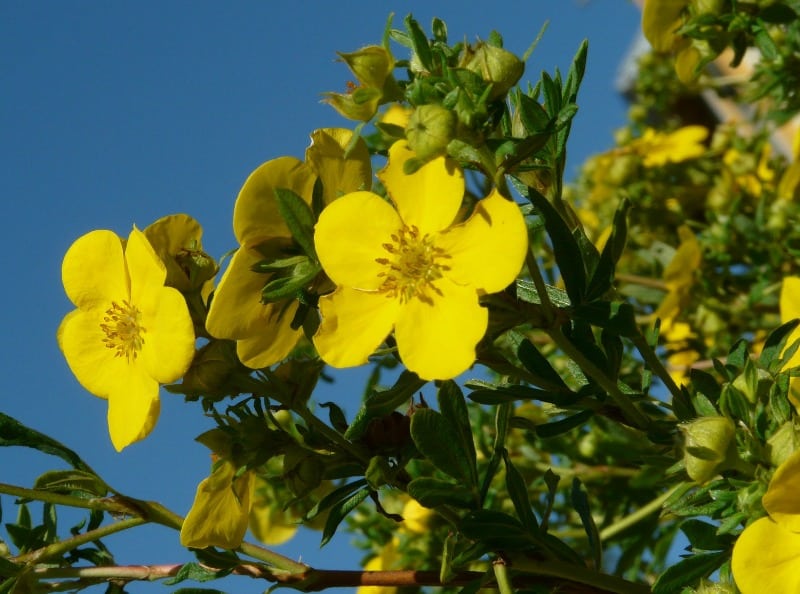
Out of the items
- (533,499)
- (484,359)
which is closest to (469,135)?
(484,359)

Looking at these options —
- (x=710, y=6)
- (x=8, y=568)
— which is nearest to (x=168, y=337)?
(x=8, y=568)

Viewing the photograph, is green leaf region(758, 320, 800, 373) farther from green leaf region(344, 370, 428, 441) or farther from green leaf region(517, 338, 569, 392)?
green leaf region(344, 370, 428, 441)

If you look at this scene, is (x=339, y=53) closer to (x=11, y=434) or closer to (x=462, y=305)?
(x=462, y=305)

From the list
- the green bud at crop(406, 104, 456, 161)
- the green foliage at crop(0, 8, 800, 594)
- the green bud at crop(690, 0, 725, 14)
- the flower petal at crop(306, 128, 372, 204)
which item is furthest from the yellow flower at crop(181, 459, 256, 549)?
the green bud at crop(690, 0, 725, 14)

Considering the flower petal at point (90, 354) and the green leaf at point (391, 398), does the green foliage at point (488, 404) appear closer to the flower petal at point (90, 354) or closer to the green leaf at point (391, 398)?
the green leaf at point (391, 398)

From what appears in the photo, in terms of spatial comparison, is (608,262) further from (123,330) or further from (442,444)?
(123,330)

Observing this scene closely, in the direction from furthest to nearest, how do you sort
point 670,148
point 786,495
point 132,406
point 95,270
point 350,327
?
1. point 670,148
2. point 95,270
3. point 132,406
4. point 350,327
5. point 786,495

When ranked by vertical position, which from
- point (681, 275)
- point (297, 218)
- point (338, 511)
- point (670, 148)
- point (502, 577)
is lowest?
point (502, 577)
